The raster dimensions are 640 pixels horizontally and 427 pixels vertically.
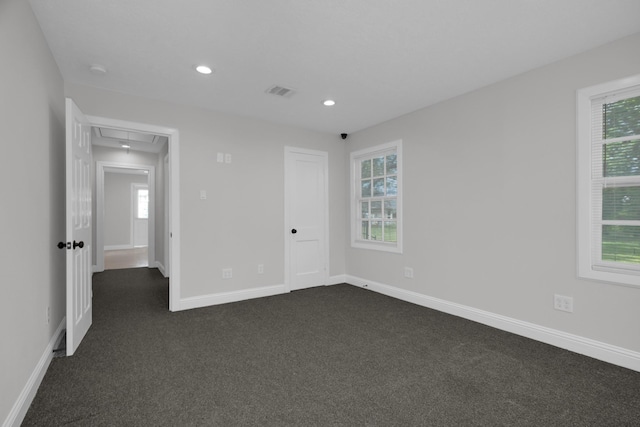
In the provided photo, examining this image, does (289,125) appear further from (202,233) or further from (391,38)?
(391,38)

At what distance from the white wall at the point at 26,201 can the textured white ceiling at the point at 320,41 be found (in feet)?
1.10

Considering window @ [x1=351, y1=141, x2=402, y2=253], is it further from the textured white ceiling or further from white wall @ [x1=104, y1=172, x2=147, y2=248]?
white wall @ [x1=104, y1=172, x2=147, y2=248]

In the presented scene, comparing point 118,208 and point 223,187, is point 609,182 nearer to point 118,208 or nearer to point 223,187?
point 223,187

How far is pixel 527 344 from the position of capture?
2770 millimetres

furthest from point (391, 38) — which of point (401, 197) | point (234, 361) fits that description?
point (234, 361)

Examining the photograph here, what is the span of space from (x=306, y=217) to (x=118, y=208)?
7.82m

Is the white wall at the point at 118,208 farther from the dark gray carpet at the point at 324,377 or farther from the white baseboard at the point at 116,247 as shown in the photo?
the dark gray carpet at the point at 324,377

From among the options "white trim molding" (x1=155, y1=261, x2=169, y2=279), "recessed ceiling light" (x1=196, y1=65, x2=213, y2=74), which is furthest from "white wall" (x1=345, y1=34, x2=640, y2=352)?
"white trim molding" (x1=155, y1=261, x2=169, y2=279)

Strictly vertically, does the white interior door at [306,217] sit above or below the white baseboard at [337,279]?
above

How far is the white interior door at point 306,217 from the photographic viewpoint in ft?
15.4

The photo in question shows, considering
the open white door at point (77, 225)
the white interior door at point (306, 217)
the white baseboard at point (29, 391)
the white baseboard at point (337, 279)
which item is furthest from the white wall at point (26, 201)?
the white baseboard at point (337, 279)

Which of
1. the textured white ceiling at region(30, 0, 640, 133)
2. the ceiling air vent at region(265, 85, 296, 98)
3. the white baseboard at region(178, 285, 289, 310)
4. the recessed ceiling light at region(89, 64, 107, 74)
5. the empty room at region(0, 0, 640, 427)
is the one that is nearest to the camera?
the empty room at region(0, 0, 640, 427)

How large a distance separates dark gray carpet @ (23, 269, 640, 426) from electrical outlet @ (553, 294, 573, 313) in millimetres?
345

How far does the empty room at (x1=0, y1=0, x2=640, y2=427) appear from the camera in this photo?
1.95 m
